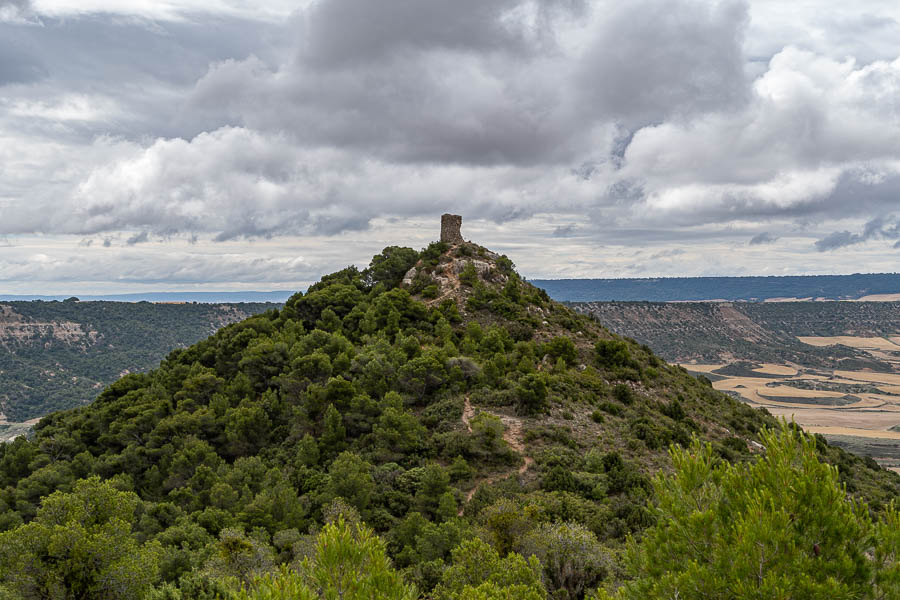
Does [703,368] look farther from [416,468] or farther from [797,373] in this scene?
[416,468]

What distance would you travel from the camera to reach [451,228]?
61094 millimetres

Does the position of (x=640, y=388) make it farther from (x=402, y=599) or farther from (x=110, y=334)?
(x=110, y=334)

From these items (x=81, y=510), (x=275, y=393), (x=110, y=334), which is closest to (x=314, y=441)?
(x=275, y=393)

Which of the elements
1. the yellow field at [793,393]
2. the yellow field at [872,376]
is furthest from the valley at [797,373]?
the yellow field at [793,393]

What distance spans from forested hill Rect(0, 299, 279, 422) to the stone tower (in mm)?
99457

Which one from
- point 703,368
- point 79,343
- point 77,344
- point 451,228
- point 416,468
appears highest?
point 451,228

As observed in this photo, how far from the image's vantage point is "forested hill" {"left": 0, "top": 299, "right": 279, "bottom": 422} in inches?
4852

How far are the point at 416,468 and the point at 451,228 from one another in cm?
3542

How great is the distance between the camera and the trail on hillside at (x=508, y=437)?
2956cm

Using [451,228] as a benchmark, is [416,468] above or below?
below

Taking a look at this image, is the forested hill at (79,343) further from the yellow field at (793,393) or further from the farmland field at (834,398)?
the yellow field at (793,393)

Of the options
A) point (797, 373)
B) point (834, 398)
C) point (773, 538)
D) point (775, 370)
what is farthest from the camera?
point (775, 370)

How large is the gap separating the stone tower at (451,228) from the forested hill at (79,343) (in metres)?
99.5

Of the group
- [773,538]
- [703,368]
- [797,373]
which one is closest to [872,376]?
[797,373]
